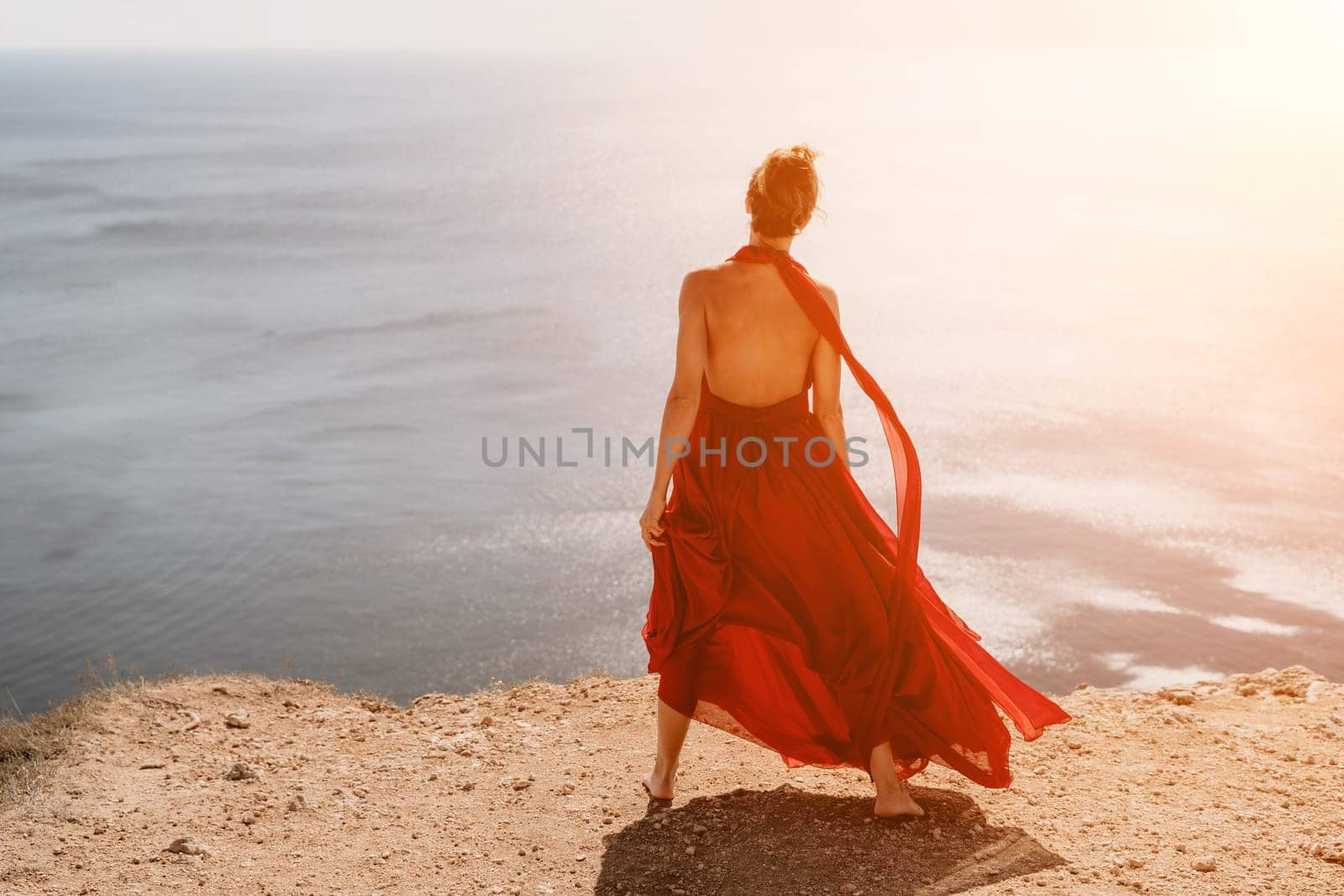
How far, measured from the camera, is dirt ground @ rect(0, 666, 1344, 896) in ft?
13.7

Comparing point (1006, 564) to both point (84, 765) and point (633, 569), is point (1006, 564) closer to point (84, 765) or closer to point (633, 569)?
point (633, 569)

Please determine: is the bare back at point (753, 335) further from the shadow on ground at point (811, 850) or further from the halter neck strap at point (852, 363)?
the shadow on ground at point (811, 850)

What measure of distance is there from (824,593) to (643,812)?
1.23 m

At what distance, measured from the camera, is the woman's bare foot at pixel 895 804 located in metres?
4.39

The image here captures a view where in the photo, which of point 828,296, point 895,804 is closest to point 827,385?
point 828,296

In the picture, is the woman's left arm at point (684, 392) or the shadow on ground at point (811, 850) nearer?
the shadow on ground at point (811, 850)

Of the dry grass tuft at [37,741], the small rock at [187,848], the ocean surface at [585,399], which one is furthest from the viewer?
the ocean surface at [585,399]

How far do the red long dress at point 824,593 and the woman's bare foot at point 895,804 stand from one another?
0.30 feet

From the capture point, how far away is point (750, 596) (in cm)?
439

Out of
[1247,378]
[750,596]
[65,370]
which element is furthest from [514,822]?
[65,370]

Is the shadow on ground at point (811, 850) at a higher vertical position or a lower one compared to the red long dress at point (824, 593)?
lower

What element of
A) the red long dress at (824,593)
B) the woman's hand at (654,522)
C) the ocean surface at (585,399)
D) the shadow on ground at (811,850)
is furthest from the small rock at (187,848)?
the ocean surface at (585,399)

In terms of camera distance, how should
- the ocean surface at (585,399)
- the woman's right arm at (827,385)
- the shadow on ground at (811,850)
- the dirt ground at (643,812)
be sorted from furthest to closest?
the ocean surface at (585,399)
the woman's right arm at (827,385)
the dirt ground at (643,812)
the shadow on ground at (811,850)

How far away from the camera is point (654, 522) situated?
4.39 meters
